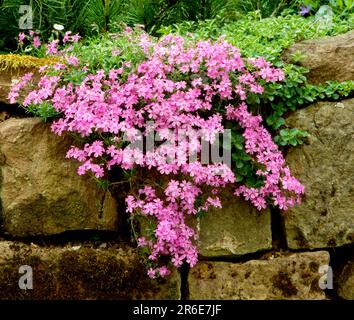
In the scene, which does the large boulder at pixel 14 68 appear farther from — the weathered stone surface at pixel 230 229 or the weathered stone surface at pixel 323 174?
the weathered stone surface at pixel 323 174

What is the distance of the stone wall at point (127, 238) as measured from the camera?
2705 millimetres

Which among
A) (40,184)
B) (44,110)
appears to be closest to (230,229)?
(40,184)

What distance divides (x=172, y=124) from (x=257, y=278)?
972 mm

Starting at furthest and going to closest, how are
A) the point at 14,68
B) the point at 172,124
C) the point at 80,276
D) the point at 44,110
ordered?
the point at 14,68
the point at 80,276
the point at 44,110
the point at 172,124

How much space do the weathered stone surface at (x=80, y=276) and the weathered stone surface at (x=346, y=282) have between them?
0.95 meters

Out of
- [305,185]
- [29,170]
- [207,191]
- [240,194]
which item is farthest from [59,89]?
[305,185]

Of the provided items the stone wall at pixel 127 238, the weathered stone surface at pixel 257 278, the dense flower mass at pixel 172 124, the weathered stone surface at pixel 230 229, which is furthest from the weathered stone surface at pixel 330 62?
the weathered stone surface at pixel 257 278

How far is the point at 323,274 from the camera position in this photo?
285 cm

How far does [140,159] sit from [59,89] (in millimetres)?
574

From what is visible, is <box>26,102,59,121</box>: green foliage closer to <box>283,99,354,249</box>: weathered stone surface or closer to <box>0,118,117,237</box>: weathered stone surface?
<box>0,118,117,237</box>: weathered stone surface

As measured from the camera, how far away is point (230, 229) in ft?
9.03

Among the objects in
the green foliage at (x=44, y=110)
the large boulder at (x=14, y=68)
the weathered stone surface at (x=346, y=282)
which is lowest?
the weathered stone surface at (x=346, y=282)

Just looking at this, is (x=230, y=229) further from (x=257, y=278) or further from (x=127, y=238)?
(x=127, y=238)

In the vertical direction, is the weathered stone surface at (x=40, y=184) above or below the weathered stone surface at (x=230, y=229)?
above
